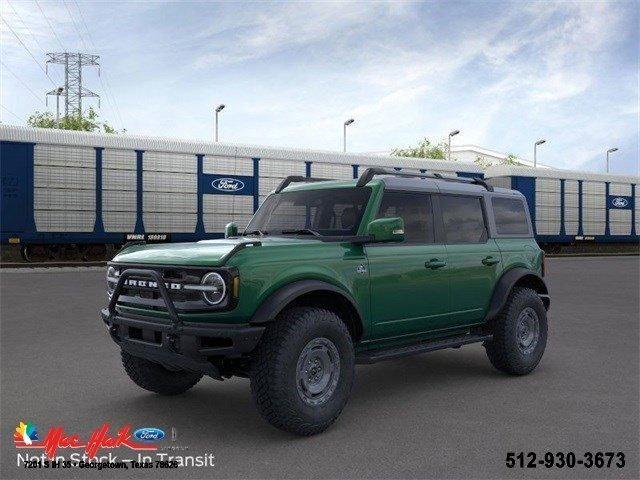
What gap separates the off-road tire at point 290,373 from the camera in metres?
4.39

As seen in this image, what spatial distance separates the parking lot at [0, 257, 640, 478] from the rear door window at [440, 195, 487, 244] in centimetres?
143

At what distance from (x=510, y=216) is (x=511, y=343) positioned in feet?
4.89

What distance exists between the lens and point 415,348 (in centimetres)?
557

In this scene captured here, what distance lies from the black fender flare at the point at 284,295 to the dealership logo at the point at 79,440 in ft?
3.85

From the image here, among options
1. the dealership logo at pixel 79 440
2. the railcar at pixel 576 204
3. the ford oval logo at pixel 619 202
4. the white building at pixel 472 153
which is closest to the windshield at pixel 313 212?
the dealership logo at pixel 79 440

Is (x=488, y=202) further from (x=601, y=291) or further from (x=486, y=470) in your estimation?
(x=601, y=291)

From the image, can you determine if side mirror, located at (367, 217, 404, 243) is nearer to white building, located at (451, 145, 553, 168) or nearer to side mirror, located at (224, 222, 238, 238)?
side mirror, located at (224, 222, 238, 238)

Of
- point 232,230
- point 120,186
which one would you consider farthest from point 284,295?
point 120,186

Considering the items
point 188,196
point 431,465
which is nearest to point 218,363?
point 431,465

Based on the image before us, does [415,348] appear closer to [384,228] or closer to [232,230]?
[384,228]

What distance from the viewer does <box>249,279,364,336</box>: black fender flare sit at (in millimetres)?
4398

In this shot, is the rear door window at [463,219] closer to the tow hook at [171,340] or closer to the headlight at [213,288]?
the headlight at [213,288]

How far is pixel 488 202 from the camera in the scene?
679cm

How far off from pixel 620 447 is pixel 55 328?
25.8 feet
